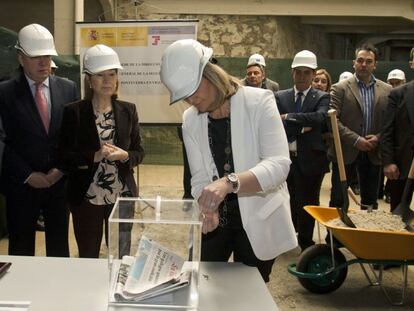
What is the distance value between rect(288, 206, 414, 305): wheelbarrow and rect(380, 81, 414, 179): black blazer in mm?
681

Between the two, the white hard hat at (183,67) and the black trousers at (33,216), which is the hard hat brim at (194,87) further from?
the black trousers at (33,216)

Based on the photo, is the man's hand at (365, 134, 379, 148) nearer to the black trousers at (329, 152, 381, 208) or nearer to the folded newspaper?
Result: the black trousers at (329, 152, 381, 208)

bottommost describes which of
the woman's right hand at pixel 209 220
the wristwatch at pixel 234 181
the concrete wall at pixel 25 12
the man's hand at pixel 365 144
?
the woman's right hand at pixel 209 220

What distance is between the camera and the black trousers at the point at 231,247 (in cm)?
194

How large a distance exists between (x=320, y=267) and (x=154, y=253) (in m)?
1.95

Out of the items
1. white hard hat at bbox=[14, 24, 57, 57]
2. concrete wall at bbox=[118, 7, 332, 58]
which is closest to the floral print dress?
white hard hat at bbox=[14, 24, 57, 57]

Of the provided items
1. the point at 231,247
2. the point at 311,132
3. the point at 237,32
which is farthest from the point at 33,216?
the point at 237,32

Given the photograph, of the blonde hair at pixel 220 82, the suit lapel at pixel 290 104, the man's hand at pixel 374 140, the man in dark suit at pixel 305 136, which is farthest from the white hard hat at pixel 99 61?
the man's hand at pixel 374 140

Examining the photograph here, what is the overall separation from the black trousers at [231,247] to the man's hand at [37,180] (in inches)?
42.4

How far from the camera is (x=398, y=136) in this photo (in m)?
3.45

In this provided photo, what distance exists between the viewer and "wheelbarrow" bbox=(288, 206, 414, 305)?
8.82 ft

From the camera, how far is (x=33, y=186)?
8.60 feet

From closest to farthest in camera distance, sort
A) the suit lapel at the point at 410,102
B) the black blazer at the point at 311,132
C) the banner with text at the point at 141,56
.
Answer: the suit lapel at the point at 410,102 → the black blazer at the point at 311,132 → the banner with text at the point at 141,56

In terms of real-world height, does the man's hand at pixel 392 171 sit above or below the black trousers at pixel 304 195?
above
